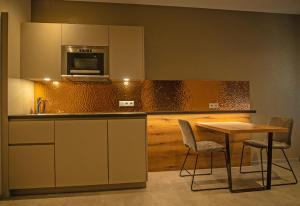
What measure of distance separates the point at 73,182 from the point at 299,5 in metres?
3.89

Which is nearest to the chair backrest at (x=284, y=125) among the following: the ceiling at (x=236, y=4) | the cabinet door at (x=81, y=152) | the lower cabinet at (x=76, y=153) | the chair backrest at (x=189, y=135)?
the chair backrest at (x=189, y=135)

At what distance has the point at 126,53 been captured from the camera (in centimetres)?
309

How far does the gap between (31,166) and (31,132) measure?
361mm

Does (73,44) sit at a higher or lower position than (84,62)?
higher

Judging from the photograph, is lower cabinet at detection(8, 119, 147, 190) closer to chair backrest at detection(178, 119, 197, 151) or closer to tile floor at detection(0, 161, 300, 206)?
tile floor at detection(0, 161, 300, 206)

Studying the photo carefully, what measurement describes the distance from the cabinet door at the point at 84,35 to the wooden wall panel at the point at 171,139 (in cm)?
122

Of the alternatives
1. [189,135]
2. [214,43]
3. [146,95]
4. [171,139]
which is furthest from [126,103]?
[214,43]

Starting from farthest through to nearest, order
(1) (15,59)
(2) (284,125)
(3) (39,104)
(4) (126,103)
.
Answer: (4) (126,103) → (3) (39,104) → (2) (284,125) → (1) (15,59)

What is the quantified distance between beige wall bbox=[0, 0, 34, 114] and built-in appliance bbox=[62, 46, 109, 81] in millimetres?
502

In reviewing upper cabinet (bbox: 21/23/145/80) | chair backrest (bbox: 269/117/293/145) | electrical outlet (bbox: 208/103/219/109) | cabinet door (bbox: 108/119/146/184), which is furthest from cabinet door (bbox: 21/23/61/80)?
chair backrest (bbox: 269/117/293/145)

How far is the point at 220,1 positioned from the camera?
3.38 m

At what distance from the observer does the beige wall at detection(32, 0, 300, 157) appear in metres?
3.39

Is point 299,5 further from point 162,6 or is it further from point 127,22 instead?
point 127,22

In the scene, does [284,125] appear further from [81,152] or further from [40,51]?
[40,51]
